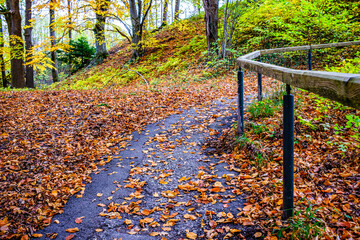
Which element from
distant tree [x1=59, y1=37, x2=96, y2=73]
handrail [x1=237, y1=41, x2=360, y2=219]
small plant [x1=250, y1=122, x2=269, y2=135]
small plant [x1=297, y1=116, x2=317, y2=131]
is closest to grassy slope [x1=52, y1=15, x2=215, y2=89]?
distant tree [x1=59, y1=37, x2=96, y2=73]

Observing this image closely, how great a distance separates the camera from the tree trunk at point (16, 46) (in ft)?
39.7

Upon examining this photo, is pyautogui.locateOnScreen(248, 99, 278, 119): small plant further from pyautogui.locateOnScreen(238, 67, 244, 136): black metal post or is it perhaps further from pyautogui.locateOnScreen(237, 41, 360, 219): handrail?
pyautogui.locateOnScreen(237, 41, 360, 219): handrail

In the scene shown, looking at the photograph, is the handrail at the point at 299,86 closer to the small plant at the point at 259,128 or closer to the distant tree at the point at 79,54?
the small plant at the point at 259,128

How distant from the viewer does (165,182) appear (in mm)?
3609

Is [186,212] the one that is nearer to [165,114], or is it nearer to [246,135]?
[246,135]

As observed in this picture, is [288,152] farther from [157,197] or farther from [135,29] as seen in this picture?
[135,29]

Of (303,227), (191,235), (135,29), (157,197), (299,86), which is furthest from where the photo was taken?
(135,29)

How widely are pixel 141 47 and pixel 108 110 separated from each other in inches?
453

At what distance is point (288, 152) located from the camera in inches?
82.7

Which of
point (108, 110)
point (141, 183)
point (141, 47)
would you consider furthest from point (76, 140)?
point (141, 47)

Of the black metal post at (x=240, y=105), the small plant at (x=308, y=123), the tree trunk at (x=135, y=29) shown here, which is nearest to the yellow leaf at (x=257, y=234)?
the black metal post at (x=240, y=105)

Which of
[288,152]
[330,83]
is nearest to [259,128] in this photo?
[288,152]

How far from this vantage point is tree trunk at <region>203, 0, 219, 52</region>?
11.6 meters

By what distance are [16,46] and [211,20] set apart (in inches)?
423
